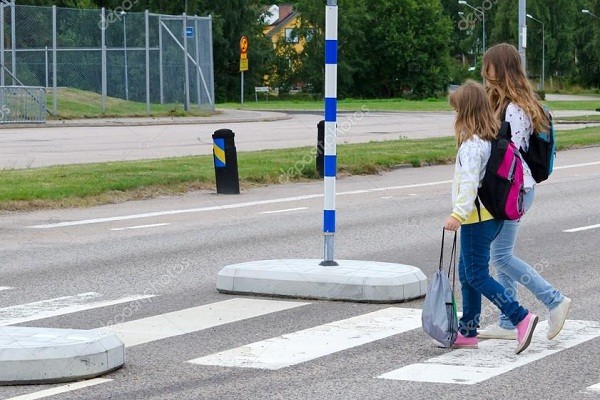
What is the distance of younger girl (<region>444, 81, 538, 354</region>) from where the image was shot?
7242 millimetres

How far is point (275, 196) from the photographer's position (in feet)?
60.2

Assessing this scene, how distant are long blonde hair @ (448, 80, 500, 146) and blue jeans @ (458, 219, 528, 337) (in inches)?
20.2

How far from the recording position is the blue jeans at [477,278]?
24.4 feet

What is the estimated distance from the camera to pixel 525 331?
7422 millimetres

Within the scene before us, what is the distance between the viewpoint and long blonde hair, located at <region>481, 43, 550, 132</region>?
7.51 m

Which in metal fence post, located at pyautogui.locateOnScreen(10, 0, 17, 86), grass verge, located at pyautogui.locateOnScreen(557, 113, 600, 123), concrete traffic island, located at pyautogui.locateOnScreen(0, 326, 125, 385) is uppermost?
metal fence post, located at pyautogui.locateOnScreen(10, 0, 17, 86)

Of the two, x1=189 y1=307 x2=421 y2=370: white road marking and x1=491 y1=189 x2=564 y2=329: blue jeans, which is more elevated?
x1=491 y1=189 x2=564 y2=329: blue jeans

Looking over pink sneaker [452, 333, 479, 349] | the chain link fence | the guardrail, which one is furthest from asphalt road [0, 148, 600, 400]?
the chain link fence

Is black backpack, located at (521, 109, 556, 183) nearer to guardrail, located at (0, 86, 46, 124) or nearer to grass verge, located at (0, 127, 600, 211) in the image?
grass verge, located at (0, 127, 600, 211)

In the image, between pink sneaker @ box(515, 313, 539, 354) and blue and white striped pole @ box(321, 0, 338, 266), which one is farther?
blue and white striped pole @ box(321, 0, 338, 266)

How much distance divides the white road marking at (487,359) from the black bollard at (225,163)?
1022 centimetres

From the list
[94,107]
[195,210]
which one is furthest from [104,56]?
[195,210]

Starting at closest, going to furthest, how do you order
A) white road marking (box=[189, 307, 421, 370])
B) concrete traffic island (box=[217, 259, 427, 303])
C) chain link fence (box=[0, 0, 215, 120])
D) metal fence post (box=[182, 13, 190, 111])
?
white road marking (box=[189, 307, 421, 370])
concrete traffic island (box=[217, 259, 427, 303])
chain link fence (box=[0, 0, 215, 120])
metal fence post (box=[182, 13, 190, 111])

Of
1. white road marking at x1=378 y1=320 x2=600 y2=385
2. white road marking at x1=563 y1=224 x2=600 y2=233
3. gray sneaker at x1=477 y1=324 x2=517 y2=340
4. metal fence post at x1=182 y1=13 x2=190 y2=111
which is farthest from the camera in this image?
metal fence post at x1=182 y1=13 x2=190 y2=111
